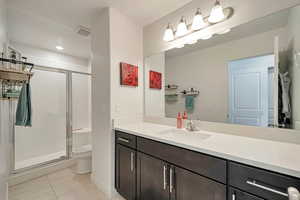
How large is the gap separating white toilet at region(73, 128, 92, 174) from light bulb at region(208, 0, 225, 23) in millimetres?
2632

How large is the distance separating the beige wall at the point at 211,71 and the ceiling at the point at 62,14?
668 mm

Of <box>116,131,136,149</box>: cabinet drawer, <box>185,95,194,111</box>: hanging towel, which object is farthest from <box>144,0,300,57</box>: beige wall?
<box>116,131,136,149</box>: cabinet drawer

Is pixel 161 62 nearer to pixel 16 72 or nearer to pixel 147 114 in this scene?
pixel 147 114

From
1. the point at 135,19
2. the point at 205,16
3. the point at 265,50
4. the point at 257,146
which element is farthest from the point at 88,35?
the point at 257,146

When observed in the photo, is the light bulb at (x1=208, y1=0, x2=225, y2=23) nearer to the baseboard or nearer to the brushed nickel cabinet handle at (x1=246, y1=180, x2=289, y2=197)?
the brushed nickel cabinet handle at (x1=246, y1=180, x2=289, y2=197)

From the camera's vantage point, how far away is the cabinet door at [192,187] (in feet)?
2.85

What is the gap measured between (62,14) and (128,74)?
1168 millimetres

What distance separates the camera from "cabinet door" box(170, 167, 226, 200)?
2.85 feet

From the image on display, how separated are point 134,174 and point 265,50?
1704 millimetres

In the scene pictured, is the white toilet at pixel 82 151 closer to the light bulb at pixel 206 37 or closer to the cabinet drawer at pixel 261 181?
the cabinet drawer at pixel 261 181

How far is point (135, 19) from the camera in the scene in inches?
78.0

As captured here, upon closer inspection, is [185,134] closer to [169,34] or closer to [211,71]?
[211,71]

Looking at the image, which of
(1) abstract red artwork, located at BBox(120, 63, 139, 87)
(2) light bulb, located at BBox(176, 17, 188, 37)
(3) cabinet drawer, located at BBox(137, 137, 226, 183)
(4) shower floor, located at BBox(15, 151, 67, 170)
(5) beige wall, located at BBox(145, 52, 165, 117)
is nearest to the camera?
(3) cabinet drawer, located at BBox(137, 137, 226, 183)

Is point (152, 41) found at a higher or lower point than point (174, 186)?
higher
